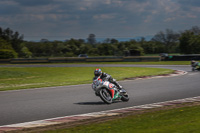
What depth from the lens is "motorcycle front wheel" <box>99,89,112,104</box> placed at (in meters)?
9.53

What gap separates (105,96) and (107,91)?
0.63 feet

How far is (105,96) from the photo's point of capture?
9.70 m

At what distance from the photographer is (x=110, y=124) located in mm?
→ 6578

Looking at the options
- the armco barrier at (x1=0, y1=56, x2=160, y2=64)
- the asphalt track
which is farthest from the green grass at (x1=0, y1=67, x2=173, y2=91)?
the armco barrier at (x1=0, y1=56, x2=160, y2=64)

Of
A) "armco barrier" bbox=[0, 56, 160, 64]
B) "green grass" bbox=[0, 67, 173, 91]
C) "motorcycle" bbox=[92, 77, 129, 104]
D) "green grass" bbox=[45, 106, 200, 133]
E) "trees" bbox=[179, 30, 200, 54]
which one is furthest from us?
"trees" bbox=[179, 30, 200, 54]

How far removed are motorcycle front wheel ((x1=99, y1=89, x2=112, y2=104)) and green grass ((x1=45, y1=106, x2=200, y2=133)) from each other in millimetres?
2150

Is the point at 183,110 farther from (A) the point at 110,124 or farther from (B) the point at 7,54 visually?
(B) the point at 7,54

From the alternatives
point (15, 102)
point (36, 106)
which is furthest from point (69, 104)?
point (15, 102)

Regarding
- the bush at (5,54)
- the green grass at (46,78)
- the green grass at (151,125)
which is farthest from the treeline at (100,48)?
the green grass at (151,125)

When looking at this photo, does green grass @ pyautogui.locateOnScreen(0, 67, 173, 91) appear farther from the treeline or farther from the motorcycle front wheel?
the treeline

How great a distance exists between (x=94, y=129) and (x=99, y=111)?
2471 mm

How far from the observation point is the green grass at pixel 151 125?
18.9 feet

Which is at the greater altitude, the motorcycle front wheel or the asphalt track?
the motorcycle front wheel

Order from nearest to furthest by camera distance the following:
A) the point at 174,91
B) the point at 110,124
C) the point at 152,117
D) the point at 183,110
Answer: the point at 110,124, the point at 152,117, the point at 183,110, the point at 174,91
